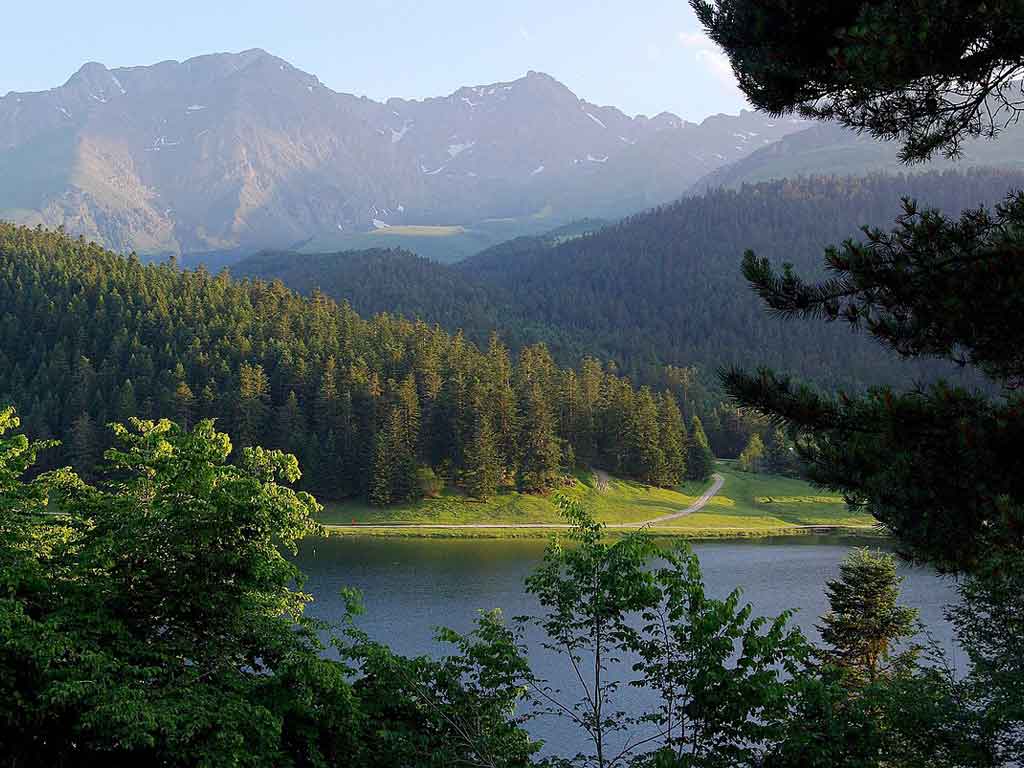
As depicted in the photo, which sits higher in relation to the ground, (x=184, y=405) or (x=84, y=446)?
(x=184, y=405)

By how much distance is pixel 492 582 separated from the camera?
57594 mm

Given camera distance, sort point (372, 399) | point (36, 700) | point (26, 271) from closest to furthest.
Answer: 1. point (36, 700)
2. point (372, 399)
3. point (26, 271)

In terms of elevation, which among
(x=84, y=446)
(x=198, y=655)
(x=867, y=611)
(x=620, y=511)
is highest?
(x=198, y=655)

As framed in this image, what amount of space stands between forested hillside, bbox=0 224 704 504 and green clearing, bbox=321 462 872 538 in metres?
2.77

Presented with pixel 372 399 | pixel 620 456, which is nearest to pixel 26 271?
pixel 372 399

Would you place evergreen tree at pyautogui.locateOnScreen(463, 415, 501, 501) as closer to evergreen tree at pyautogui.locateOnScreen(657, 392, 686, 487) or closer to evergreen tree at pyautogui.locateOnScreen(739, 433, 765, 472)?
evergreen tree at pyautogui.locateOnScreen(657, 392, 686, 487)

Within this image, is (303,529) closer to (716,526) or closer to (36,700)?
(36,700)

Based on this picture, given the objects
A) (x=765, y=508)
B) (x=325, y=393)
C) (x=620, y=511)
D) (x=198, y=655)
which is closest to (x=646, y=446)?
(x=620, y=511)

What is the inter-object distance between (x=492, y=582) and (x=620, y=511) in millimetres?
39290

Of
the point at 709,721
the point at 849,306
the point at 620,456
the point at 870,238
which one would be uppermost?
the point at 870,238

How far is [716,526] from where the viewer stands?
90.8 meters

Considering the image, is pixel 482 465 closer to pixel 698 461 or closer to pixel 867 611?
pixel 698 461

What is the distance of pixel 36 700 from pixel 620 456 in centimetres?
9803

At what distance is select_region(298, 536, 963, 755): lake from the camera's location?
41344 millimetres
